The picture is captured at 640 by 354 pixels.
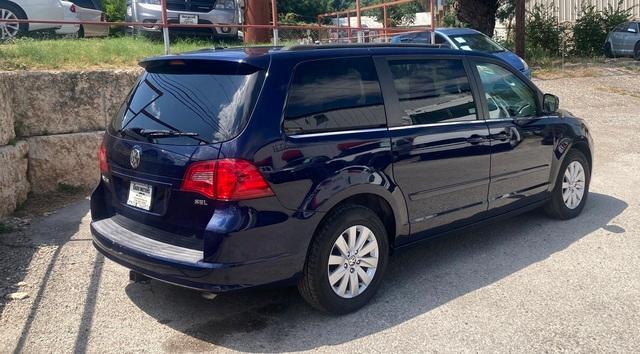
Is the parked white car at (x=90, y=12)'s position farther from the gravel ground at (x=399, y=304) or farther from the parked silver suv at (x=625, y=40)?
the parked silver suv at (x=625, y=40)

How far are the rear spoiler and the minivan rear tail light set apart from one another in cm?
62

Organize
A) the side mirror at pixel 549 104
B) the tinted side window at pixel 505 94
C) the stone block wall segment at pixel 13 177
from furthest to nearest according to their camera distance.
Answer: the stone block wall segment at pixel 13 177
the side mirror at pixel 549 104
the tinted side window at pixel 505 94

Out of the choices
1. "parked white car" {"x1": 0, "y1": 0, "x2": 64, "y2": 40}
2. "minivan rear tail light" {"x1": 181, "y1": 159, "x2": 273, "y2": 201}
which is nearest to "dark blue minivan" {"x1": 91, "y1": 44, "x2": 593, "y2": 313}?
"minivan rear tail light" {"x1": 181, "y1": 159, "x2": 273, "y2": 201}

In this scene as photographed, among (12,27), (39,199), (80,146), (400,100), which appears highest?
(12,27)

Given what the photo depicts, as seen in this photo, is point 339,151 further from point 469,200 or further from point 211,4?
point 211,4

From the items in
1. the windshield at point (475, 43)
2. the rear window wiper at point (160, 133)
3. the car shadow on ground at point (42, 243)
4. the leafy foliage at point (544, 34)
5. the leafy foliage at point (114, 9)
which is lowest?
the car shadow on ground at point (42, 243)

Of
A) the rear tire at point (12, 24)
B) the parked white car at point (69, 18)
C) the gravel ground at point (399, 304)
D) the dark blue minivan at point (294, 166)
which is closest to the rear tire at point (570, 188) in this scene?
the gravel ground at point (399, 304)

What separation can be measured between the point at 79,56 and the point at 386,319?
5668 millimetres

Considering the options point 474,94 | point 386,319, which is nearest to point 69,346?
point 386,319

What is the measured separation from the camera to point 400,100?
451cm

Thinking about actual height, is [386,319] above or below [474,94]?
below

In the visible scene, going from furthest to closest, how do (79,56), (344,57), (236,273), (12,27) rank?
(12,27)
(79,56)
(344,57)
(236,273)

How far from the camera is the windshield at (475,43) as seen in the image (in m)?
14.9

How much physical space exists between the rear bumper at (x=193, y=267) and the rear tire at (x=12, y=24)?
20.2 feet
